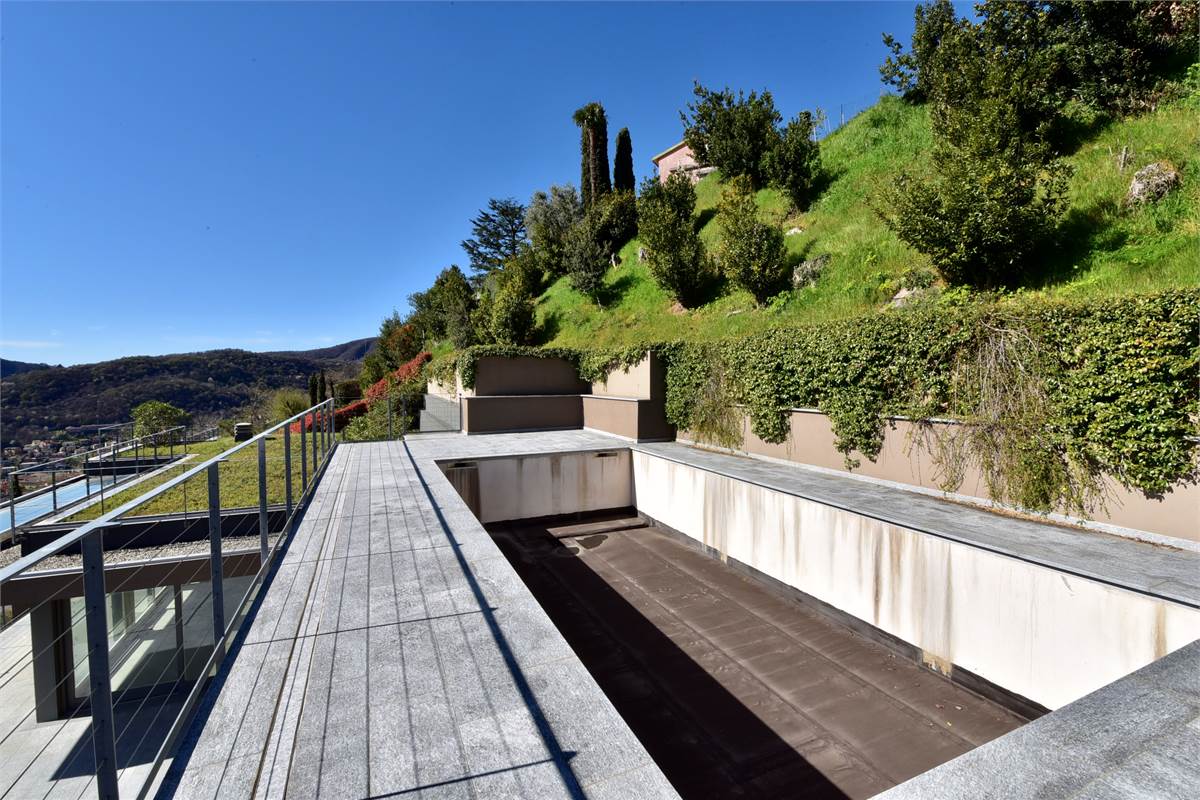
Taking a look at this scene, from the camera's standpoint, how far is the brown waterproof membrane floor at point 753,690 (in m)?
3.94

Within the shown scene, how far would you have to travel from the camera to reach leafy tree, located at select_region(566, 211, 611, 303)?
1942cm

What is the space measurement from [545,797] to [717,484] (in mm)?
6279

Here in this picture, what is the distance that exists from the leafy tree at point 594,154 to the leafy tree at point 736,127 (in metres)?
6.28

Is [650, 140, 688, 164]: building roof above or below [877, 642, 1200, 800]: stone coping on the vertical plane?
above

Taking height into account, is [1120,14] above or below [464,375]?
above

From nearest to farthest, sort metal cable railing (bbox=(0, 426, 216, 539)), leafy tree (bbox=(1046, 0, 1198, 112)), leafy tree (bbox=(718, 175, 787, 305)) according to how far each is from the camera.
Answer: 1. metal cable railing (bbox=(0, 426, 216, 539))
2. leafy tree (bbox=(1046, 0, 1198, 112))
3. leafy tree (bbox=(718, 175, 787, 305))

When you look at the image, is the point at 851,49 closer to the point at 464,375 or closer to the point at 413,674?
the point at 464,375

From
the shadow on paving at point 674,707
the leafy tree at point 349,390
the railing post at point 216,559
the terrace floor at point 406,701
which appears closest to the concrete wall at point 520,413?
the shadow on paving at point 674,707

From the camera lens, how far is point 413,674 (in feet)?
9.09

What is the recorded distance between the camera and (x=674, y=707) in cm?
470

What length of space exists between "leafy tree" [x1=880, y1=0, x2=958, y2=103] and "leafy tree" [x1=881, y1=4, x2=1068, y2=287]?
277 cm

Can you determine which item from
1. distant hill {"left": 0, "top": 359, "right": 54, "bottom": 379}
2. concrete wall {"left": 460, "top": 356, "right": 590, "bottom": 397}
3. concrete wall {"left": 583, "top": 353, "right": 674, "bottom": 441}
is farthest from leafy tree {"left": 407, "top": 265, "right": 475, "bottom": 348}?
distant hill {"left": 0, "top": 359, "right": 54, "bottom": 379}

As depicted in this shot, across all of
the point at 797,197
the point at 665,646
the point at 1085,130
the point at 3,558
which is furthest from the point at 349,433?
the point at 1085,130

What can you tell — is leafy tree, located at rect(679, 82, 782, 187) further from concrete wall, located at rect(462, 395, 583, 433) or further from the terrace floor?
the terrace floor
